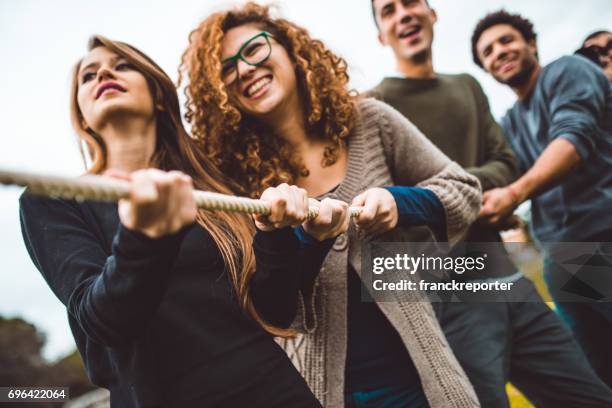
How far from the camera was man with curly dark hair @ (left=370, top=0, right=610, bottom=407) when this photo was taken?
170 centimetres

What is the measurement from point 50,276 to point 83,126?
25.5 inches

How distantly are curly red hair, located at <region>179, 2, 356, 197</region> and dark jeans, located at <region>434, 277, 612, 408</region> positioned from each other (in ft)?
2.66

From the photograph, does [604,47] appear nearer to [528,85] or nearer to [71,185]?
[528,85]

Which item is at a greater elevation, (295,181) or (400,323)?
(295,181)

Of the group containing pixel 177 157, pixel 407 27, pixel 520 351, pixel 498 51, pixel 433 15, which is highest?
pixel 433 15

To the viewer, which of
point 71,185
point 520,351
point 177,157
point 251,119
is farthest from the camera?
point 520,351

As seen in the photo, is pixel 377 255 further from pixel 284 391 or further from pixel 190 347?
pixel 190 347

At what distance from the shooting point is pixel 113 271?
759mm

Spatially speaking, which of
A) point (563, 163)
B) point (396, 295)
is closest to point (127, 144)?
point (396, 295)

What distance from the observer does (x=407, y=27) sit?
2250 mm

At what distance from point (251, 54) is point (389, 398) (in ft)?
3.97

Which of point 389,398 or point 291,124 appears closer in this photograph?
point 389,398

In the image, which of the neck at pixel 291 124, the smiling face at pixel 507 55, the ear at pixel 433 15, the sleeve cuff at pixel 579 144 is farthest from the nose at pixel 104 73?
the smiling face at pixel 507 55

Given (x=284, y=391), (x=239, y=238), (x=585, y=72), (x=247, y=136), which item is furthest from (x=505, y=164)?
(x=284, y=391)
